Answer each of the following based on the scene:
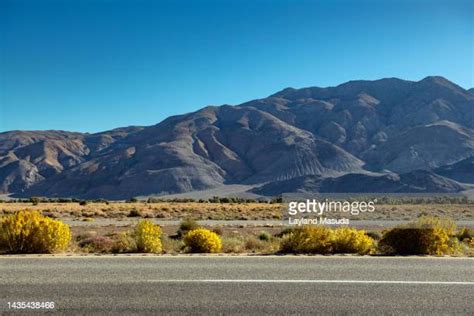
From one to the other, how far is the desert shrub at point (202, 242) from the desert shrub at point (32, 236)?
127 inches

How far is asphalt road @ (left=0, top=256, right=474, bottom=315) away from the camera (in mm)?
7227

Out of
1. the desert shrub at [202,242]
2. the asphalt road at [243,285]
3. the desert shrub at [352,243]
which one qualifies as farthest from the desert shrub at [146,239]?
the desert shrub at [352,243]

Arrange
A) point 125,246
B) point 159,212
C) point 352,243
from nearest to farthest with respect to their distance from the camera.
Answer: point 352,243 → point 125,246 → point 159,212

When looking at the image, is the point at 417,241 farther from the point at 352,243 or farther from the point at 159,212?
the point at 159,212

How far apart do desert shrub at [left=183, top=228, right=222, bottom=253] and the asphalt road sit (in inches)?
85.2

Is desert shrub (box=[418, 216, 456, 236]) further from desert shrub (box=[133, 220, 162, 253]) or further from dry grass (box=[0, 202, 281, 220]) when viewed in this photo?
dry grass (box=[0, 202, 281, 220])

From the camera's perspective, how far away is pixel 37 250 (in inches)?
518

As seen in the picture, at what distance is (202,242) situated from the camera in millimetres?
13766

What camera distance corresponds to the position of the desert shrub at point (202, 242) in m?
13.7

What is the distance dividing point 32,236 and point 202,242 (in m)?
4.27

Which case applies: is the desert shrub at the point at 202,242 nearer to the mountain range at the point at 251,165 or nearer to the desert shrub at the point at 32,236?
the desert shrub at the point at 32,236

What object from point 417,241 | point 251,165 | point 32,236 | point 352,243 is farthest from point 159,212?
point 251,165

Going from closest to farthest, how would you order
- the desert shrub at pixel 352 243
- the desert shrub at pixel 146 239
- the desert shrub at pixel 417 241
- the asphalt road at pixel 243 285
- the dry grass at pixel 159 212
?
1. the asphalt road at pixel 243 285
2. the desert shrub at pixel 417 241
3. the desert shrub at pixel 352 243
4. the desert shrub at pixel 146 239
5. the dry grass at pixel 159 212

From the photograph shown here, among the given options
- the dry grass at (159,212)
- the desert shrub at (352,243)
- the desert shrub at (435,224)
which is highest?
the desert shrub at (435,224)
